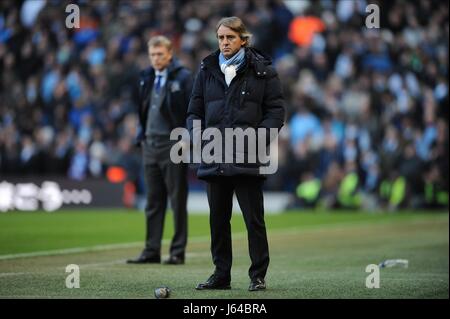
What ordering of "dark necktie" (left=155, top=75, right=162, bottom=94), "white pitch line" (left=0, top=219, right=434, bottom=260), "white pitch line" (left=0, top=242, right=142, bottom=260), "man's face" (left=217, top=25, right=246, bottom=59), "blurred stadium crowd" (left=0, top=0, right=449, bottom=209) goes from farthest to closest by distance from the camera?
"blurred stadium crowd" (left=0, top=0, right=449, bottom=209)
"white pitch line" (left=0, top=219, right=434, bottom=260)
"white pitch line" (left=0, top=242, right=142, bottom=260)
"dark necktie" (left=155, top=75, right=162, bottom=94)
"man's face" (left=217, top=25, right=246, bottom=59)

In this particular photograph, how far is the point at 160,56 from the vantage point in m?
11.3

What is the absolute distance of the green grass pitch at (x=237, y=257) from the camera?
8.50 m

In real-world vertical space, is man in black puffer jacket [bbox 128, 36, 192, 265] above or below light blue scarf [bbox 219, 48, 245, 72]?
below

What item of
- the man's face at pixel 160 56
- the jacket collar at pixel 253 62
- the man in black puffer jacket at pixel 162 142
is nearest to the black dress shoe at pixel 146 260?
the man in black puffer jacket at pixel 162 142

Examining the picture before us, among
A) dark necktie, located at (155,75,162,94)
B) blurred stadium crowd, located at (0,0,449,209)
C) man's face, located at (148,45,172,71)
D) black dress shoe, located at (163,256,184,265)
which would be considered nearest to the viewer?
black dress shoe, located at (163,256,184,265)

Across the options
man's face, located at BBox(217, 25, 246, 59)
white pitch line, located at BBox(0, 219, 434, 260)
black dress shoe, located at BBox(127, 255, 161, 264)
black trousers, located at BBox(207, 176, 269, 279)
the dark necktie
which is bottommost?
white pitch line, located at BBox(0, 219, 434, 260)

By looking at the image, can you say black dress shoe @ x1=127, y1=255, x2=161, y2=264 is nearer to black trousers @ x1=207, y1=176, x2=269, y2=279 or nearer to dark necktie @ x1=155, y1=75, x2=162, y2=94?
dark necktie @ x1=155, y1=75, x2=162, y2=94

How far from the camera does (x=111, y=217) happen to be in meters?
21.6

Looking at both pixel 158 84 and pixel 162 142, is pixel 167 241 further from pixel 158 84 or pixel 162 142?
pixel 158 84

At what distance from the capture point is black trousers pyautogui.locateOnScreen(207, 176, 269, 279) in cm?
829

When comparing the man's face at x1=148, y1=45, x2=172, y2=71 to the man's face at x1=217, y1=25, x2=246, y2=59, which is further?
the man's face at x1=148, y1=45, x2=172, y2=71

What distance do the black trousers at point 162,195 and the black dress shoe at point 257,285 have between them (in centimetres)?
307

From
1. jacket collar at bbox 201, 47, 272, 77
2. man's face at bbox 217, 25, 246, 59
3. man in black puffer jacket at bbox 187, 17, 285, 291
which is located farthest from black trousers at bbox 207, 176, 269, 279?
man's face at bbox 217, 25, 246, 59

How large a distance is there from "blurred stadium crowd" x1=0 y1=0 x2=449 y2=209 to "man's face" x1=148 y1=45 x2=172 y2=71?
12548 mm
